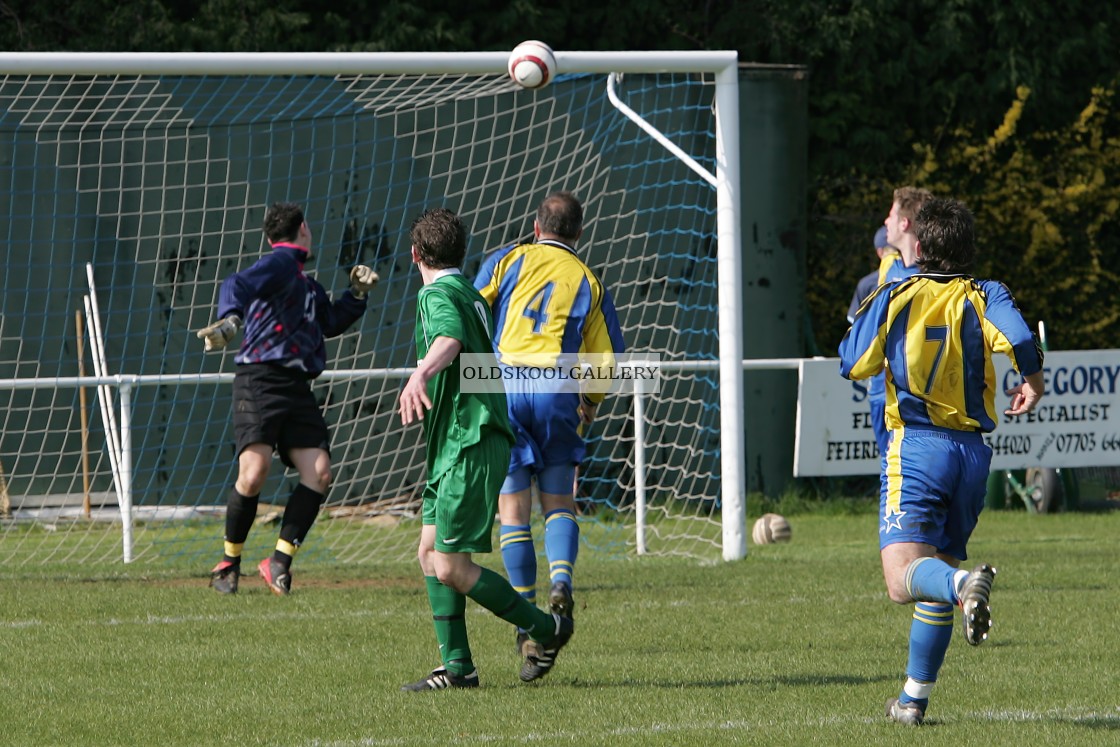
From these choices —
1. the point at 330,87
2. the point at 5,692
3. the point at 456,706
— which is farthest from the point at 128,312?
the point at 456,706

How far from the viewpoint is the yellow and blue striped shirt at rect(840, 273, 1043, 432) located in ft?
16.3

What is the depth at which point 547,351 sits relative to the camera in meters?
6.53

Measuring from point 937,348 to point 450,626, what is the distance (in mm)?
1995

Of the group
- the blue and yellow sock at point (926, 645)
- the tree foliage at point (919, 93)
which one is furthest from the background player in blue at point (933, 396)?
the tree foliage at point (919, 93)

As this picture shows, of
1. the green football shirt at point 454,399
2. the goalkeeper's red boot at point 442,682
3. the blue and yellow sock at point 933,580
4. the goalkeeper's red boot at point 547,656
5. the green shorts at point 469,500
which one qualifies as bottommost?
the goalkeeper's red boot at point 442,682

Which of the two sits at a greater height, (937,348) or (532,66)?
(532,66)

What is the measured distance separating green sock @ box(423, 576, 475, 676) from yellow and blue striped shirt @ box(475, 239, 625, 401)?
4.20 ft

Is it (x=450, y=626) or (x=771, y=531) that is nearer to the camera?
(x=450, y=626)

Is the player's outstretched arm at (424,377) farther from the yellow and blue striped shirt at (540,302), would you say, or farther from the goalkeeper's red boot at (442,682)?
the yellow and blue striped shirt at (540,302)

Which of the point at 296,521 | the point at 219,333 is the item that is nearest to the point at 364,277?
the point at 219,333

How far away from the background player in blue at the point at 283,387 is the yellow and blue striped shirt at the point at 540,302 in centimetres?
167

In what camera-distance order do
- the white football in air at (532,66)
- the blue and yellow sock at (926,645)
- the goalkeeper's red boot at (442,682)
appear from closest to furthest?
1. the blue and yellow sock at (926,645)
2. the goalkeeper's red boot at (442,682)
3. the white football in air at (532,66)

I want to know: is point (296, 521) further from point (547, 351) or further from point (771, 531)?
point (771, 531)

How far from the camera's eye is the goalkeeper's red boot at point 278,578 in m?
8.16
